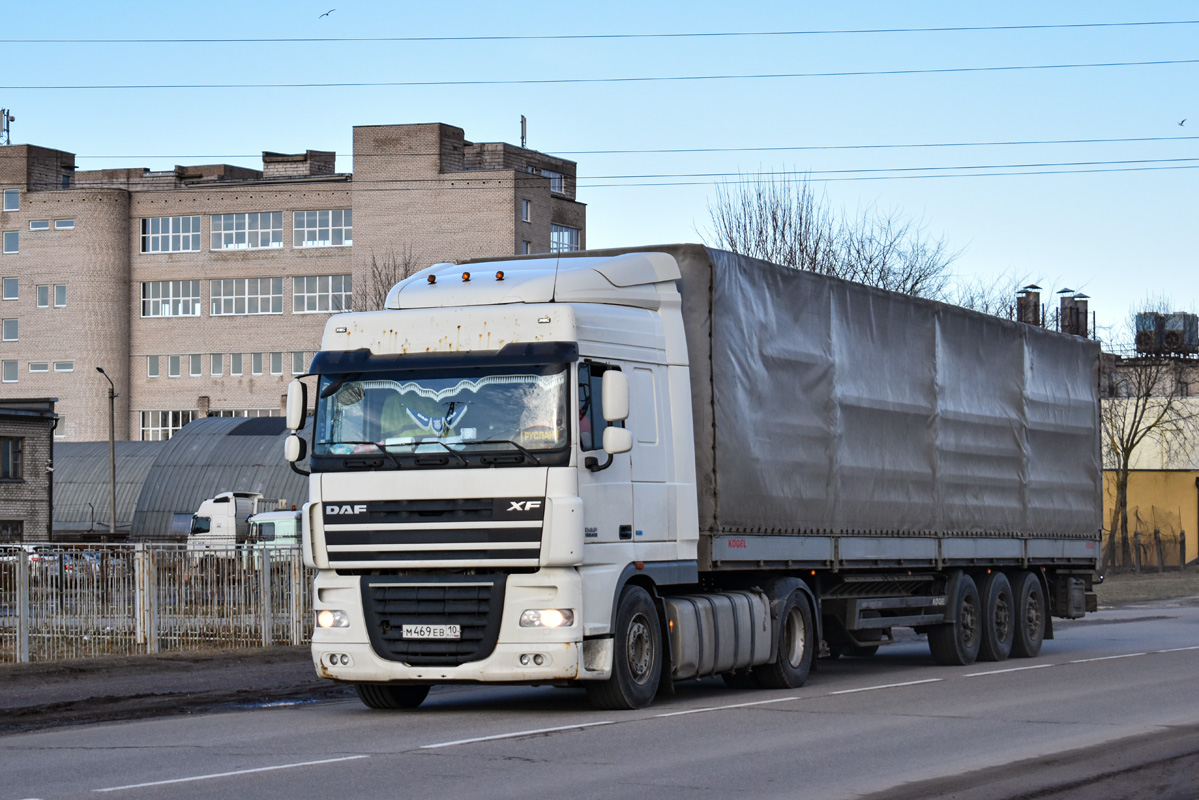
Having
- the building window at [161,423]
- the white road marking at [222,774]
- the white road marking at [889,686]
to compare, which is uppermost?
the building window at [161,423]

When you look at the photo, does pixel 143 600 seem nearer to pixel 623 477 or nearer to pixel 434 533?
pixel 434 533

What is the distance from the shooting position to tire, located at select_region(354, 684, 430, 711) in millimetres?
14375

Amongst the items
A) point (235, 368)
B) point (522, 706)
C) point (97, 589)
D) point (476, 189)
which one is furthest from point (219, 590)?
point (235, 368)

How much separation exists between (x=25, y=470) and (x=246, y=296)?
44.6 metres

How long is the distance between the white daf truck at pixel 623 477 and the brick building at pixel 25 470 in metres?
47.0

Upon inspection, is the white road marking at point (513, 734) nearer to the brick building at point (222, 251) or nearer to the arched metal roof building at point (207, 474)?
the arched metal roof building at point (207, 474)

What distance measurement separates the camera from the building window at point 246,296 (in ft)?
338

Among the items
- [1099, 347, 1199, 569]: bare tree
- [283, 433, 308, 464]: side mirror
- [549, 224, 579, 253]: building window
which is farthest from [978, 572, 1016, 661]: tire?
[549, 224, 579, 253]: building window

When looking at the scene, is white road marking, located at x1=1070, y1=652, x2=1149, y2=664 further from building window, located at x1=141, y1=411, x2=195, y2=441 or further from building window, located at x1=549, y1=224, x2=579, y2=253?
building window, located at x1=141, y1=411, x2=195, y2=441

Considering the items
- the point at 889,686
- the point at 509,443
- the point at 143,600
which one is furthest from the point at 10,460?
the point at 509,443

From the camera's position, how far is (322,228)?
332 feet

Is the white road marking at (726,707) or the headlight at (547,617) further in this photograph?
the white road marking at (726,707)

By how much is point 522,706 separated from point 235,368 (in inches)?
3628

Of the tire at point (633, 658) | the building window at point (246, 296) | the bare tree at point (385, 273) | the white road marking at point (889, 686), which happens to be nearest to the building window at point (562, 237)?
the bare tree at point (385, 273)
